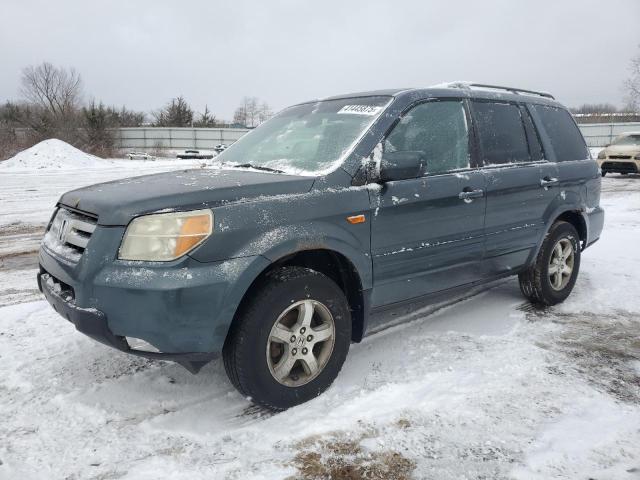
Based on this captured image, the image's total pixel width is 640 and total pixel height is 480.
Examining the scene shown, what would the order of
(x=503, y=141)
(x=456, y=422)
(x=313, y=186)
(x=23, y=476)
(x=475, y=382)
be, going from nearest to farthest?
(x=23, y=476) < (x=456, y=422) < (x=313, y=186) < (x=475, y=382) < (x=503, y=141)

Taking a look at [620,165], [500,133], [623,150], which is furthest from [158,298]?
[623,150]

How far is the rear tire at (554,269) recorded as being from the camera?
14.4ft

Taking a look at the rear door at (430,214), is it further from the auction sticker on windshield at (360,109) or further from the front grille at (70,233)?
the front grille at (70,233)

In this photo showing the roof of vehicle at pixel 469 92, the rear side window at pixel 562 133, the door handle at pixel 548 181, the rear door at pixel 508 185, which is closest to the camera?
the roof of vehicle at pixel 469 92

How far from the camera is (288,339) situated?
2742 mm

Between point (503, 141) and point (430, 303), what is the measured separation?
1528mm

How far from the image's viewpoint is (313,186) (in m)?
2.85

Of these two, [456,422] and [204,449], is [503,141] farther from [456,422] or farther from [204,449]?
[204,449]

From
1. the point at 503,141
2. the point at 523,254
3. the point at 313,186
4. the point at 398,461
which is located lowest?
the point at 398,461

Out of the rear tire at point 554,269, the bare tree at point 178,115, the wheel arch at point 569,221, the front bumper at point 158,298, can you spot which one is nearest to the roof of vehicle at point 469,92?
the wheel arch at point 569,221

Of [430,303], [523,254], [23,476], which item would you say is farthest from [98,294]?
[523,254]

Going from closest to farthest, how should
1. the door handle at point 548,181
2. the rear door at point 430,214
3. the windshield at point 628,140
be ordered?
the rear door at point 430,214 → the door handle at point 548,181 → the windshield at point 628,140

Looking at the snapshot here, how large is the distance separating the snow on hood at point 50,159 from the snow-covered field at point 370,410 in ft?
67.5

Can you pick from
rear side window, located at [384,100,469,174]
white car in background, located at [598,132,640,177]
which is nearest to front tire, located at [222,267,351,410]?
rear side window, located at [384,100,469,174]
